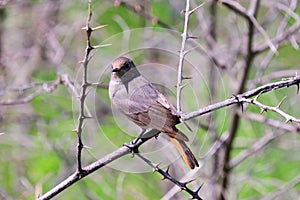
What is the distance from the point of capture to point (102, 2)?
6.66 meters

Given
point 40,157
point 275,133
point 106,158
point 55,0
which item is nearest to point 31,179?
point 40,157

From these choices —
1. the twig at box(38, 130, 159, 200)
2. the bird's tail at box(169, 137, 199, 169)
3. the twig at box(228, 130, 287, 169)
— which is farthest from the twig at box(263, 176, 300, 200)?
the twig at box(38, 130, 159, 200)

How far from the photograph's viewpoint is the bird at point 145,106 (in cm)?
302

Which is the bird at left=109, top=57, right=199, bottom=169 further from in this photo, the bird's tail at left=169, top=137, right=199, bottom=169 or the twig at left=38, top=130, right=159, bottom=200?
the twig at left=38, top=130, right=159, bottom=200

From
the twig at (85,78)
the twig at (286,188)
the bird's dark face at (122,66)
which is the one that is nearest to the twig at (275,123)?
the twig at (286,188)

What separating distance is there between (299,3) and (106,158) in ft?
11.4

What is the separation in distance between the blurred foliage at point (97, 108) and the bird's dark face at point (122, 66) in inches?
63.7

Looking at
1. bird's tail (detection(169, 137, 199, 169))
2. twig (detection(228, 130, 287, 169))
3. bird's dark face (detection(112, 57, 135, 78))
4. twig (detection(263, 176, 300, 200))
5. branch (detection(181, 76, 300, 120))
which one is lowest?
bird's tail (detection(169, 137, 199, 169))

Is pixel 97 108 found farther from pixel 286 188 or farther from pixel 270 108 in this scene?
pixel 270 108

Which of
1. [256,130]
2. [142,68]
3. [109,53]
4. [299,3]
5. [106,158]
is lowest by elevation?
[106,158]

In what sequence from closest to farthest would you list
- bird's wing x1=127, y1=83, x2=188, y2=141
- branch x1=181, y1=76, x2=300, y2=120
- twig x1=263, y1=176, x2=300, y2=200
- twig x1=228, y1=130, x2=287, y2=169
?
1. branch x1=181, y1=76, x2=300, y2=120
2. bird's wing x1=127, y1=83, x2=188, y2=141
3. twig x1=263, y1=176, x2=300, y2=200
4. twig x1=228, y1=130, x2=287, y2=169

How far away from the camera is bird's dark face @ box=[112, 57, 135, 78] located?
11.1ft

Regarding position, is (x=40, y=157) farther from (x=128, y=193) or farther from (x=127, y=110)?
(x=127, y=110)

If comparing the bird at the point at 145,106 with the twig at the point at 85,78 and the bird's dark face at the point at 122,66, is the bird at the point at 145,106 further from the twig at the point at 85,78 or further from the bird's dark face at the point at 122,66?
the twig at the point at 85,78
